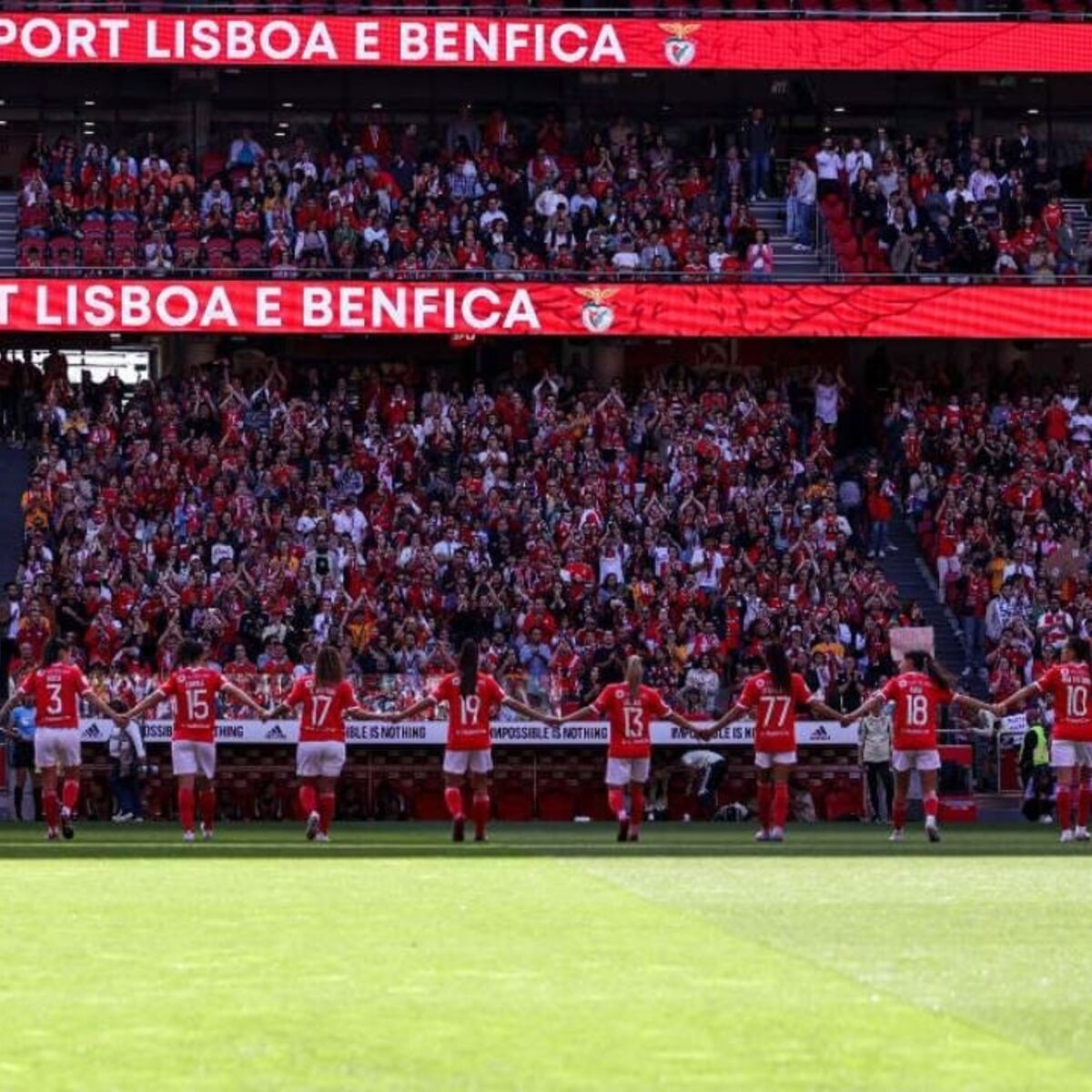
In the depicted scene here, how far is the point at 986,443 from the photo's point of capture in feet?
154

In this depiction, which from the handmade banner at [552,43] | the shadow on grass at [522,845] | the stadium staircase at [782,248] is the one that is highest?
the handmade banner at [552,43]

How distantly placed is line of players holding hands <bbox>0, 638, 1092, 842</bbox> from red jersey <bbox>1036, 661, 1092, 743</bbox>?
12 mm

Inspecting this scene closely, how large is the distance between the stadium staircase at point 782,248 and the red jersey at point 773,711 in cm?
2144

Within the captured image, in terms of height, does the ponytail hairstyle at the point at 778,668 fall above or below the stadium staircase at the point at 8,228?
below

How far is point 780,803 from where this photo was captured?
95.1ft

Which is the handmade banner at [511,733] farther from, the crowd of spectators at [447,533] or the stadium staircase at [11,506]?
the stadium staircase at [11,506]

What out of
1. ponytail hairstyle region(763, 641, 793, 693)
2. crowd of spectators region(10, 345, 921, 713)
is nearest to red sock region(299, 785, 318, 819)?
ponytail hairstyle region(763, 641, 793, 693)

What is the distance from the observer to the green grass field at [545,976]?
1098 centimetres

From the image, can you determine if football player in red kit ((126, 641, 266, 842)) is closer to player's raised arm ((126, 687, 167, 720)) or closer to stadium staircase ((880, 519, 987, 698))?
player's raised arm ((126, 687, 167, 720))

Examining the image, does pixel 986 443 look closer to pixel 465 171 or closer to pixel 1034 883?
pixel 465 171

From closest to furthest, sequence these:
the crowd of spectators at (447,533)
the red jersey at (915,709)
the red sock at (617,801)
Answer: the red jersey at (915,709)
the red sock at (617,801)
the crowd of spectators at (447,533)

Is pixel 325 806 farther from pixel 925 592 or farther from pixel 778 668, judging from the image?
pixel 925 592

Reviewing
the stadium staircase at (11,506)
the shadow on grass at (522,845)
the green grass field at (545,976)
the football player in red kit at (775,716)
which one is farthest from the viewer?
the stadium staircase at (11,506)

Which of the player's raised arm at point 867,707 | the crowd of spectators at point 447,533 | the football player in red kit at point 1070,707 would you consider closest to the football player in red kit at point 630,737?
the player's raised arm at point 867,707
